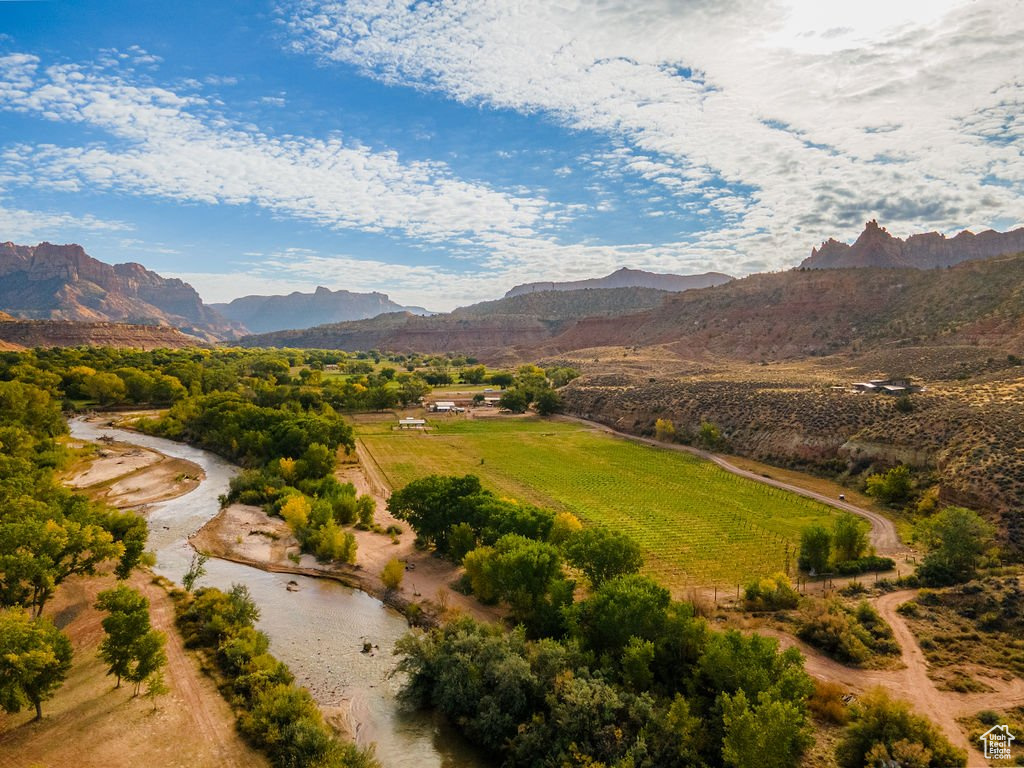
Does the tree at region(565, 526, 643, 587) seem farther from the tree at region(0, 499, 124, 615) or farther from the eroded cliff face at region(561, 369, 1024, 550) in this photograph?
the eroded cliff face at region(561, 369, 1024, 550)

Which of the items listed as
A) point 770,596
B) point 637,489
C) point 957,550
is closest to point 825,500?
point 637,489

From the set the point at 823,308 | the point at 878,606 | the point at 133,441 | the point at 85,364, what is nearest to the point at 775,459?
the point at 878,606

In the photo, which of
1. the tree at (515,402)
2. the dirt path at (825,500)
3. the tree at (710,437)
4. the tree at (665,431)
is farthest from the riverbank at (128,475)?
the tree at (710,437)

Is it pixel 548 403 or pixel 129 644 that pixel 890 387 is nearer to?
pixel 548 403

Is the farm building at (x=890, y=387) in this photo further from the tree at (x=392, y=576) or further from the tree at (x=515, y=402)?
the tree at (x=392, y=576)

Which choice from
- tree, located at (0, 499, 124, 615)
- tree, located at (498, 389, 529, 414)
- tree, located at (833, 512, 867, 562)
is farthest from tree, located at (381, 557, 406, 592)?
tree, located at (498, 389, 529, 414)

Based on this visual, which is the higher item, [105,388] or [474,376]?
[474,376]
